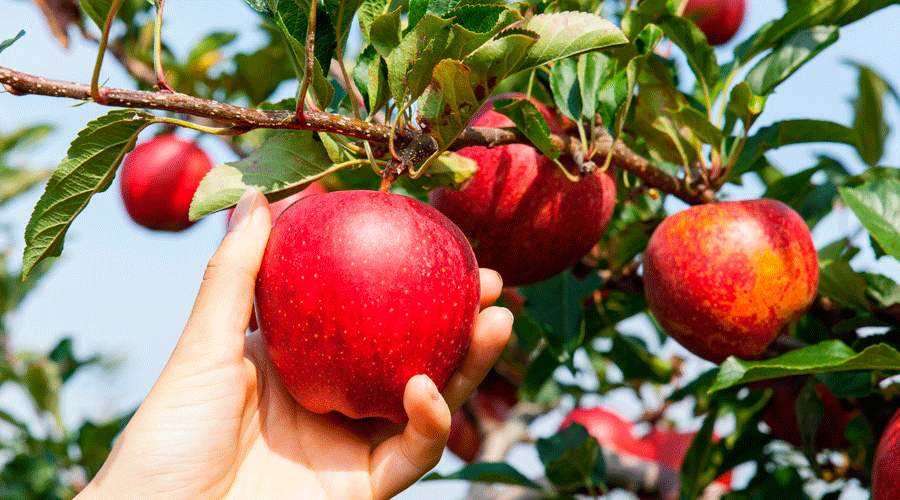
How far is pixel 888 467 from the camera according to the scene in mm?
826

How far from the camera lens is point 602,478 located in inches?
64.7

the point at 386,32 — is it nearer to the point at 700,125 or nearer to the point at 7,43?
the point at 7,43

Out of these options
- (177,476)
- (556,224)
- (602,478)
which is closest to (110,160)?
(177,476)

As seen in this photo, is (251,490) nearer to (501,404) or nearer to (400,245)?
(400,245)

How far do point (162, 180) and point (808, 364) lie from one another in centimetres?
179

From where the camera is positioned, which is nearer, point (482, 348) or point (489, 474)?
point (482, 348)

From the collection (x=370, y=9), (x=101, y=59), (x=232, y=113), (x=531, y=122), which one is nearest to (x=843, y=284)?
(x=531, y=122)

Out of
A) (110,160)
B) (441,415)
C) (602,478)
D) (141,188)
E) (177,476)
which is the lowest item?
(602,478)

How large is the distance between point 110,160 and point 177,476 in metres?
0.38

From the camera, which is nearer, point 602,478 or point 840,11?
point 840,11

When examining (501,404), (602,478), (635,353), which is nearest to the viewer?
(602,478)

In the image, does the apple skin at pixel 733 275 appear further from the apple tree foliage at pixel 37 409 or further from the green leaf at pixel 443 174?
the apple tree foliage at pixel 37 409

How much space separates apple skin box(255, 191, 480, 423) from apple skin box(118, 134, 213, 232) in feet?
4.58

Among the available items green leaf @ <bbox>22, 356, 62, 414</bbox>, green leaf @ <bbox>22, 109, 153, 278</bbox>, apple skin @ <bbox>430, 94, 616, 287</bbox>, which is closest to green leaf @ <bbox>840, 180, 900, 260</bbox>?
apple skin @ <bbox>430, 94, 616, 287</bbox>
